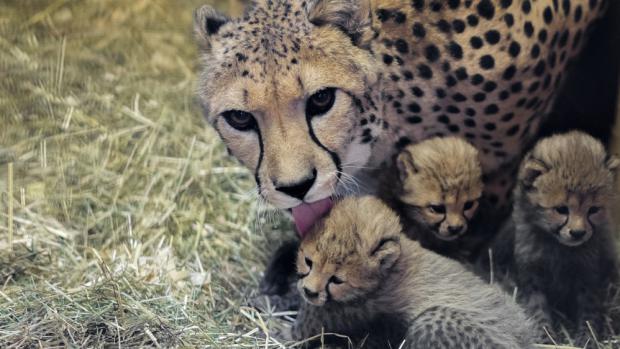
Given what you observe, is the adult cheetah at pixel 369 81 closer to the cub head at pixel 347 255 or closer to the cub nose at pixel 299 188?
the cub nose at pixel 299 188

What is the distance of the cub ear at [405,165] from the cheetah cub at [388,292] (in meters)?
0.22

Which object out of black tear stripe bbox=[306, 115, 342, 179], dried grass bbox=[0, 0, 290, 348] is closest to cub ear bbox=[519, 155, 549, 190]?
black tear stripe bbox=[306, 115, 342, 179]

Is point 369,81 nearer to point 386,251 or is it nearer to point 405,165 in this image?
point 405,165

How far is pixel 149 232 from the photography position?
3.85 meters

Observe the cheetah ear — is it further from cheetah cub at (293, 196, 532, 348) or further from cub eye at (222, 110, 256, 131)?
cheetah cub at (293, 196, 532, 348)

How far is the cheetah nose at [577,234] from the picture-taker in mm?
3012

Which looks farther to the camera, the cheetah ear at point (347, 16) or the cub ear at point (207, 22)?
the cub ear at point (207, 22)

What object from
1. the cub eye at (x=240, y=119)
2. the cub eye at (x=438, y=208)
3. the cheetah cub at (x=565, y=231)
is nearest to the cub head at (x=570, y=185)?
the cheetah cub at (x=565, y=231)

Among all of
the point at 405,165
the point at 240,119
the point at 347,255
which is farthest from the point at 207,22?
the point at 347,255

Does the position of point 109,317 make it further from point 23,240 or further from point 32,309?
point 23,240

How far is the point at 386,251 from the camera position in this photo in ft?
9.32

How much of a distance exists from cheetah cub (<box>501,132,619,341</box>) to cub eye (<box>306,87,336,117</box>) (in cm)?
70

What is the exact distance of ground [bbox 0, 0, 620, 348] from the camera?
3.16 m

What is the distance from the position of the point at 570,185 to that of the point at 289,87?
0.98m
